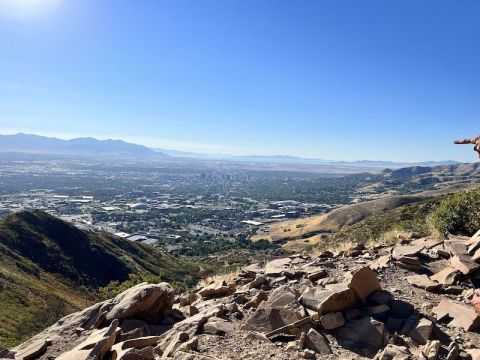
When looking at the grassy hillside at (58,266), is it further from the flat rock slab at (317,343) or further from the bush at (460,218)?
the flat rock slab at (317,343)

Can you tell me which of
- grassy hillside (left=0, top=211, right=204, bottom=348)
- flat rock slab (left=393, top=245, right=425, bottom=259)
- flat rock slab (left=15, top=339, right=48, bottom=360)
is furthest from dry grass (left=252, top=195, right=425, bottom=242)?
flat rock slab (left=15, top=339, right=48, bottom=360)

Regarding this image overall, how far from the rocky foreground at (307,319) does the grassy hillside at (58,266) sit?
28.1 metres

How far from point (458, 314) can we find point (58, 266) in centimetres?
6948

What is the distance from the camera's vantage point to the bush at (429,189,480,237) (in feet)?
55.6

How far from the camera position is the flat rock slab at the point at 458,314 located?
29.1 ft

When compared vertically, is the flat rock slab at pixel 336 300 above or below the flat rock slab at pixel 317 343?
above

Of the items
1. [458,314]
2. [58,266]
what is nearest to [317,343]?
[458,314]

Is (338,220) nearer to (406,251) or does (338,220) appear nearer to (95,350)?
(406,251)

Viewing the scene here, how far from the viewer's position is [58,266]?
68188 millimetres

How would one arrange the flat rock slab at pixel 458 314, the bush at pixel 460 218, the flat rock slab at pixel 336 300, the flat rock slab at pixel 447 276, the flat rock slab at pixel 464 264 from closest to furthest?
the flat rock slab at pixel 458 314 → the flat rock slab at pixel 336 300 → the flat rock slab at pixel 464 264 → the flat rock slab at pixel 447 276 → the bush at pixel 460 218

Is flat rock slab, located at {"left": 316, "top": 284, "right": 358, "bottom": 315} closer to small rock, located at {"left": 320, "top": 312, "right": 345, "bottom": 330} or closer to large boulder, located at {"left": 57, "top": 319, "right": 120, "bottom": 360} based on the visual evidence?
small rock, located at {"left": 320, "top": 312, "right": 345, "bottom": 330}

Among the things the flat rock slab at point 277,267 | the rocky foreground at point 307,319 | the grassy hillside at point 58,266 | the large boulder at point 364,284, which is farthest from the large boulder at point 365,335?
the grassy hillside at point 58,266

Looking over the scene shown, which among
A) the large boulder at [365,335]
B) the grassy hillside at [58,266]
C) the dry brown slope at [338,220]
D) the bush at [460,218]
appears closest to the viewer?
the large boulder at [365,335]

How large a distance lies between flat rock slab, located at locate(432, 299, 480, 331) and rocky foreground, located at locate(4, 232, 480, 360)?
22 millimetres
